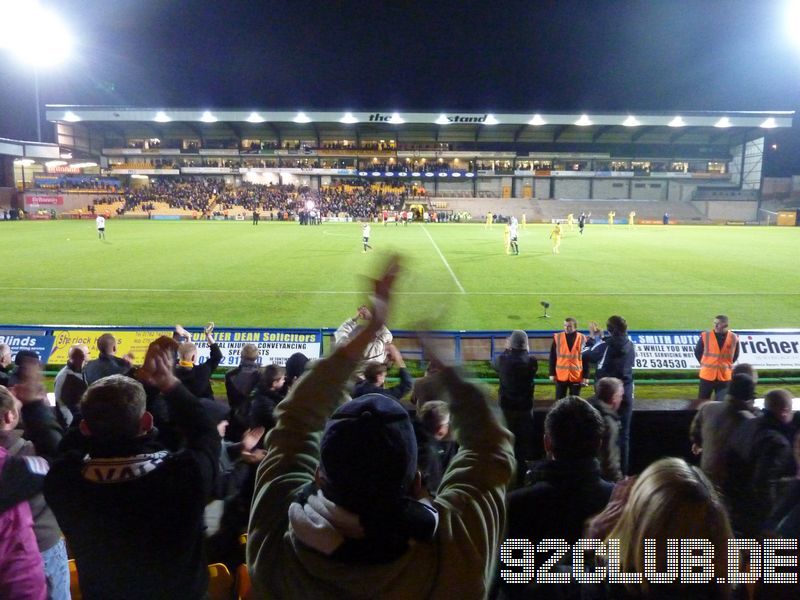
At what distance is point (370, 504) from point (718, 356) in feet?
28.9

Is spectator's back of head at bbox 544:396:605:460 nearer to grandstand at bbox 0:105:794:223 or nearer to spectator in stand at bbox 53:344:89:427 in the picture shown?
spectator in stand at bbox 53:344:89:427

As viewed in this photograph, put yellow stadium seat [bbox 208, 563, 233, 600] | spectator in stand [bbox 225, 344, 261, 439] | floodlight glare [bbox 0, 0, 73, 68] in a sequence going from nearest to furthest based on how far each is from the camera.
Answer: yellow stadium seat [bbox 208, 563, 233, 600]
spectator in stand [bbox 225, 344, 261, 439]
floodlight glare [bbox 0, 0, 73, 68]

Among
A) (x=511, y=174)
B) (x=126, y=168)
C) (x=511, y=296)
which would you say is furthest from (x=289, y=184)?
(x=511, y=296)

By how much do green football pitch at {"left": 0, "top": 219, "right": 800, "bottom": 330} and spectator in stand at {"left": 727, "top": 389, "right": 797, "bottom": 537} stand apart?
4.93 metres

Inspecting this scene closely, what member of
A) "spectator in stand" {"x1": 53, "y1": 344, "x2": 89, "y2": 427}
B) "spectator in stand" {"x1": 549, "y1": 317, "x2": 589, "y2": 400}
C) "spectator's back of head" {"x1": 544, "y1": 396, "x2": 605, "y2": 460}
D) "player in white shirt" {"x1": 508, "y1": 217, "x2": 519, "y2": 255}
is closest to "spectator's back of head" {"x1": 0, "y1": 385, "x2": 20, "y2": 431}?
"spectator in stand" {"x1": 53, "y1": 344, "x2": 89, "y2": 427}

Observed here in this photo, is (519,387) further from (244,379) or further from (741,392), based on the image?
(244,379)

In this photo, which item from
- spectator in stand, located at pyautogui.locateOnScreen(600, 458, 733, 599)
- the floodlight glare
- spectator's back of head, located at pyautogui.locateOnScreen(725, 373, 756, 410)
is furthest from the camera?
the floodlight glare

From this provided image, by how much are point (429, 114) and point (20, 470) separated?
67.9 metres

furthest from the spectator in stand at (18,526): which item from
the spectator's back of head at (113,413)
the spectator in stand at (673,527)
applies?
the spectator in stand at (673,527)

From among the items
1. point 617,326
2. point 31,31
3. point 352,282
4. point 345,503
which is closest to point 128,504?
point 345,503

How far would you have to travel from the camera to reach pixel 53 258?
82.8ft

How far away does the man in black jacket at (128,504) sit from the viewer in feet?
7.60

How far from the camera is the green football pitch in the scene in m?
15.2

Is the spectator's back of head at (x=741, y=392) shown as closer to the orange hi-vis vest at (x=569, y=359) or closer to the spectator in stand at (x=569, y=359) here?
the spectator in stand at (x=569, y=359)
